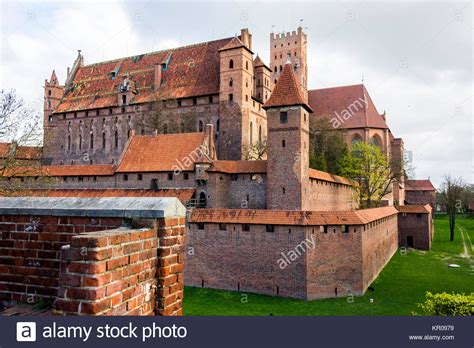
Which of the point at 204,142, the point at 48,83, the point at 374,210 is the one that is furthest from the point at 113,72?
the point at 374,210

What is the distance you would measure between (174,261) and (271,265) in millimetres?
17374

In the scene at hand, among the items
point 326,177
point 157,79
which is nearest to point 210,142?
point 326,177

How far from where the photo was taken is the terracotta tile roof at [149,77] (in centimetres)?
3997

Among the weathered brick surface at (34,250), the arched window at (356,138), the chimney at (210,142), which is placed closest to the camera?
the weathered brick surface at (34,250)

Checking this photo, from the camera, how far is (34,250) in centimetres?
387

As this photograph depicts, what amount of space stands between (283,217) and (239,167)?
26.0 ft

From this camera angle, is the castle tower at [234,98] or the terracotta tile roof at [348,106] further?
the terracotta tile roof at [348,106]

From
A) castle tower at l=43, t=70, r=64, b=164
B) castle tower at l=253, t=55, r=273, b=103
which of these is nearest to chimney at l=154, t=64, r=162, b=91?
castle tower at l=253, t=55, r=273, b=103

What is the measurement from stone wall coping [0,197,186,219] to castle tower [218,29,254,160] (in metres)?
31.3

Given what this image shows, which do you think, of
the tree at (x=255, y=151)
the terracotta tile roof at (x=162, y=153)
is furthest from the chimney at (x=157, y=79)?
the tree at (x=255, y=151)

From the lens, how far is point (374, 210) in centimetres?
2603

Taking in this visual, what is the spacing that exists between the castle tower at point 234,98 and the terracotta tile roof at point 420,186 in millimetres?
44507

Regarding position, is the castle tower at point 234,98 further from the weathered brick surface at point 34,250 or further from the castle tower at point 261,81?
the weathered brick surface at point 34,250

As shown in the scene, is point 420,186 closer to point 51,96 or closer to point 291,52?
point 291,52
